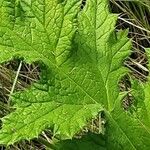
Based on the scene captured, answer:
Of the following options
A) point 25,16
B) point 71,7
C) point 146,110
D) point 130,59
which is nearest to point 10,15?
point 25,16

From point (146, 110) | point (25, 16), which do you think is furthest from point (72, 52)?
point (146, 110)

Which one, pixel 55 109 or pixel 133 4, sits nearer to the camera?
pixel 55 109

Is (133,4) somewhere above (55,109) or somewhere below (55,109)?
above

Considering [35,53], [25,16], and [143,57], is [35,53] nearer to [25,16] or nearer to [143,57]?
[25,16]

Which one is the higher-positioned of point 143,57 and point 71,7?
point 71,7

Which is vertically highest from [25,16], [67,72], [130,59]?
Answer: [25,16]

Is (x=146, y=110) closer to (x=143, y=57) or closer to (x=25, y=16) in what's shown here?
(x=25, y=16)
